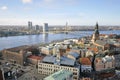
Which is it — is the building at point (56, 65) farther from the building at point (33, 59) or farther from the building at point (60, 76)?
the building at point (33, 59)

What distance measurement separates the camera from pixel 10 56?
1197 centimetres

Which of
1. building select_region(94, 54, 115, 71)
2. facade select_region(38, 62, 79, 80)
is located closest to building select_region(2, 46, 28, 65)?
facade select_region(38, 62, 79, 80)

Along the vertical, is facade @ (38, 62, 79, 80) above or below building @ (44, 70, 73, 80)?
below

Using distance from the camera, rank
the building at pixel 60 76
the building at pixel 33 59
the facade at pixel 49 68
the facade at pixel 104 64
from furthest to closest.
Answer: the building at pixel 33 59 < the facade at pixel 104 64 < the facade at pixel 49 68 < the building at pixel 60 76

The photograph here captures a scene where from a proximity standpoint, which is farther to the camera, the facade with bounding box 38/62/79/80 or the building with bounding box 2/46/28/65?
the building with bounding box 2/46/28/65

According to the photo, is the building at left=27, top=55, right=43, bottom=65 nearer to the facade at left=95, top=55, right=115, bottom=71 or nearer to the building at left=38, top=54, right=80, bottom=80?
the building at left=38, top=54, right=80, bottom=80

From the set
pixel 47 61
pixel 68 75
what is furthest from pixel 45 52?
pixel 68 75

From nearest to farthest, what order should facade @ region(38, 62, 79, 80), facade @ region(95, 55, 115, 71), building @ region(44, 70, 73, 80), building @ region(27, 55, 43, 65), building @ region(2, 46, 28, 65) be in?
building @ region(44, 70, 73, 80), facade @ region(38, 62, 79, 80), facade @ region(95, 55, 115, 71), building @ region(27, 55, 43, 65), building @ region(2, 46, 28, 65)

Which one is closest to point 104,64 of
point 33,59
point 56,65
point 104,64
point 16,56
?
point 104,64

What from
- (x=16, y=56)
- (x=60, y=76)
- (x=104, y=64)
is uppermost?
(x=60, y=76)

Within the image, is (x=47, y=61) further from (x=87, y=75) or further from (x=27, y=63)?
(x=27, y=63)

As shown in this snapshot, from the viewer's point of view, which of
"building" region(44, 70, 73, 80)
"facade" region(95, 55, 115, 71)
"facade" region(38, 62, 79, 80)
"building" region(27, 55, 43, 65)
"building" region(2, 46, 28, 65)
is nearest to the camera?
"building" region(44, 70, 73, 80)

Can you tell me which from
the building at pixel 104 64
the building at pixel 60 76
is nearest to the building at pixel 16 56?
the building at pixel 104 64

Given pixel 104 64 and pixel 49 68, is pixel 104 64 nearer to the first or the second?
pixel 104 64
